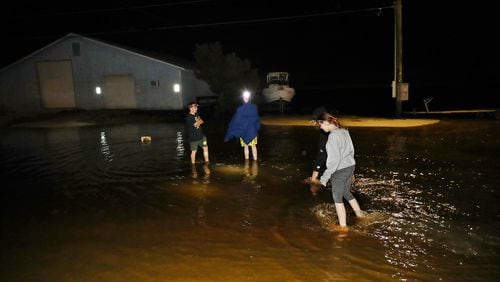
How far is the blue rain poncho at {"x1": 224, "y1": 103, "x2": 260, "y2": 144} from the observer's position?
35.2 ft

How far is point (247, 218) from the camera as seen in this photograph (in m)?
6.58

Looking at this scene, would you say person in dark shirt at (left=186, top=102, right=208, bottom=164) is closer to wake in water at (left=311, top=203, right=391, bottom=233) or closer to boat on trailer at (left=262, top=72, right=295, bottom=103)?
wake in water at (left=311, top=203, right=391, bottom=233)

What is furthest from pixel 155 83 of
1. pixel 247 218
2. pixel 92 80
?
pixel 247 218

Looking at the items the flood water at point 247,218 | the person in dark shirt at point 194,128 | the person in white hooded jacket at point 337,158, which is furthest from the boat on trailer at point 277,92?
the person in white hooded jacket at point 337,158

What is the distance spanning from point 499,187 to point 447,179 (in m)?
0.98

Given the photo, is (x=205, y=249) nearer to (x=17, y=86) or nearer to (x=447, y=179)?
(x=447, y=179)

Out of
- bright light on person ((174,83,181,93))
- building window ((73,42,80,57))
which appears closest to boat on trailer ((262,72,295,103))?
bright light on person ((174,83,181,93))

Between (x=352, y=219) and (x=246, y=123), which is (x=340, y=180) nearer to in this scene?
(x=352, y=219)

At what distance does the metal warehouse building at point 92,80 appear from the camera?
2961 centimetres

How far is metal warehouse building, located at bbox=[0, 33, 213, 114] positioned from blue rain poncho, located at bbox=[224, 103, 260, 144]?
19084 mm

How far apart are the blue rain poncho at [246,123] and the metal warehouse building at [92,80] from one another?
19.1m

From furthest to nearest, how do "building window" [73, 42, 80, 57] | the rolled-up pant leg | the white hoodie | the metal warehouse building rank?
"building window" [73, 42, 80, 57]
the metal warehouse building
the rolled-up pant leg
the white hoodie

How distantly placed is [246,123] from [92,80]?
77.2 feet

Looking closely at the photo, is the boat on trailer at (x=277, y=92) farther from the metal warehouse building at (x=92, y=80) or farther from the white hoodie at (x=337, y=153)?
the white hoodie at (x=337, y=153)
